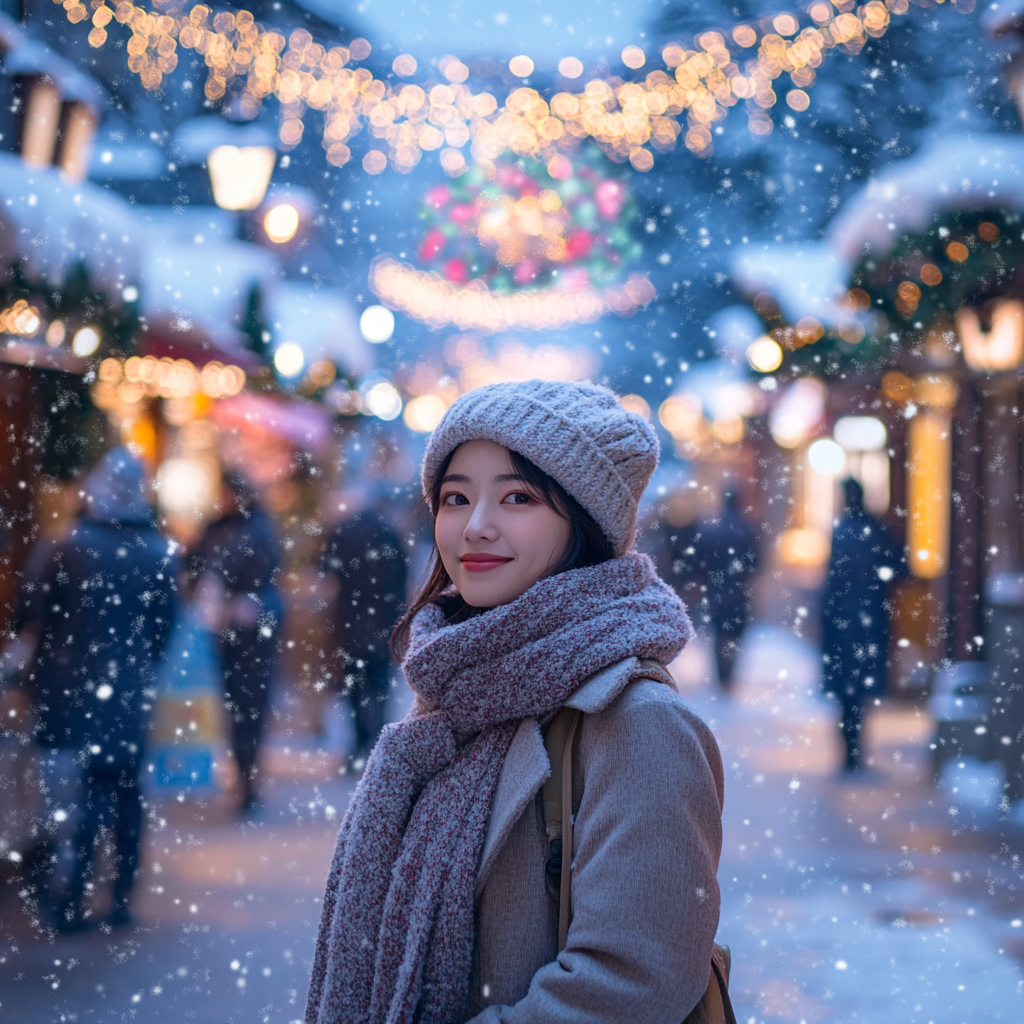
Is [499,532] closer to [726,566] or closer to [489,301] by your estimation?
[726,566]

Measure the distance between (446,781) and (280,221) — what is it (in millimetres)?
7400

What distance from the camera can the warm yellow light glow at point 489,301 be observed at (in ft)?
35.9

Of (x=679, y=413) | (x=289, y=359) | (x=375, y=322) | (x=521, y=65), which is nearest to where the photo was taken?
(x=521, y=65)

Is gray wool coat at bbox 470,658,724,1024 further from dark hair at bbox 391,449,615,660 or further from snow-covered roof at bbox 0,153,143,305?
snow-covered roof at bbox 0,153,143,305

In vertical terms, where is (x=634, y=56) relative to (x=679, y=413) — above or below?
below

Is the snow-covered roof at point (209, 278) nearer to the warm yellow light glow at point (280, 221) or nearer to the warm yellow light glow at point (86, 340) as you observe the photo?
the warm yellow light glow at point (280, 221)

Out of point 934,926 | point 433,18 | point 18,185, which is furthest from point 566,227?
point 934,926

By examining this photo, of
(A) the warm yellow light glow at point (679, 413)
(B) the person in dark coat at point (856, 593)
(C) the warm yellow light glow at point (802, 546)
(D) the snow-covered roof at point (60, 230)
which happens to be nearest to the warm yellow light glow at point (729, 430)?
(A) the warm yellow light glow at point (679, 413)

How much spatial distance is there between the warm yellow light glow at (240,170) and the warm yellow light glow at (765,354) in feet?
14.1

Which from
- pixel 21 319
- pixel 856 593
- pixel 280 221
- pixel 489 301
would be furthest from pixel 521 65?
pixel 489 301

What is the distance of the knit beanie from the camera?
5.40ft

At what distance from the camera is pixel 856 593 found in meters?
8.25

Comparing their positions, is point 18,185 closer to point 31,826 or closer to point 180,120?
point 180,120

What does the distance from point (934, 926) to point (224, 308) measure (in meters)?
7.01
